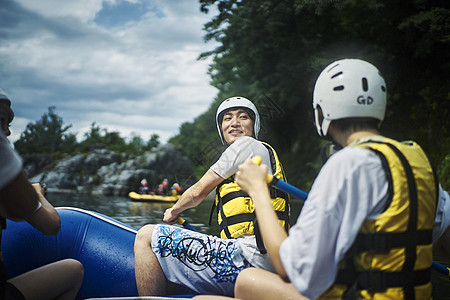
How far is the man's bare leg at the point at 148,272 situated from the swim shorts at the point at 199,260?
46 millimetres

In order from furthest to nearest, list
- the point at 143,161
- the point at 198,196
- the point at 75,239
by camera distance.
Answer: the point at 143,161 < the point at 75,239 < the point at 198,196

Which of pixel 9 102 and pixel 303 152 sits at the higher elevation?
pixel 9 102

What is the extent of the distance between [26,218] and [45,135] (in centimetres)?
6913

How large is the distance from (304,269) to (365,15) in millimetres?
17511

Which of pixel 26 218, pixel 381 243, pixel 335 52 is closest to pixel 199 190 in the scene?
pixel 26 218

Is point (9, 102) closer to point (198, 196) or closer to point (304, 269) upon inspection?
point (198, 196)

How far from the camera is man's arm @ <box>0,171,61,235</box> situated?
1400 mm

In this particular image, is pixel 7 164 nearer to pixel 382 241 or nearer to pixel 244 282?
pixel 244 282

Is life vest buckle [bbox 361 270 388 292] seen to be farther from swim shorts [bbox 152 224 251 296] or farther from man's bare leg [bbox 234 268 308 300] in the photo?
swim shorts [bbox 152 224 251 296]

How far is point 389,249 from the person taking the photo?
120cm

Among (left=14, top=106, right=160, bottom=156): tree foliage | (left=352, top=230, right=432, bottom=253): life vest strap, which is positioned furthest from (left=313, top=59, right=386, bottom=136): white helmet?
(left=14, top=106, right=160, bottom=156): tree foliage

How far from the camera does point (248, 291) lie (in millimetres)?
1635

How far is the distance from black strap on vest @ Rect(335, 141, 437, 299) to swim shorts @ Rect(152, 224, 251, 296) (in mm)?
861

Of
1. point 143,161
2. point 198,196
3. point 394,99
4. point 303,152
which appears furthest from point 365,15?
point 143,161
